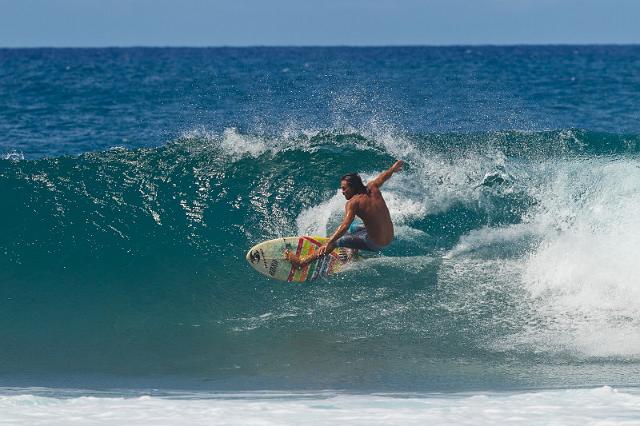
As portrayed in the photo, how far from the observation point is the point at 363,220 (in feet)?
30.3

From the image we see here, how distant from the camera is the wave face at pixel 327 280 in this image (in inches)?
305

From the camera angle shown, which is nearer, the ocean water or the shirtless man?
the ocean water

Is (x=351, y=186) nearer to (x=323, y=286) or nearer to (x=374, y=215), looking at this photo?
(x=374, y=215)

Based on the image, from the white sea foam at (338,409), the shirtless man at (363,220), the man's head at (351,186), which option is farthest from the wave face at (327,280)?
the man's head at (351,186)

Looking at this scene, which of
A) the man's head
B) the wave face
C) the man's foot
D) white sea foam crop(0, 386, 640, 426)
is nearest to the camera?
white sea foam crop(0, 386, 640, 426)

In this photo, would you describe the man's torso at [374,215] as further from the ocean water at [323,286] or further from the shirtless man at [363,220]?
the ocean water at [323,286]

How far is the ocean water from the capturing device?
6.70 metres

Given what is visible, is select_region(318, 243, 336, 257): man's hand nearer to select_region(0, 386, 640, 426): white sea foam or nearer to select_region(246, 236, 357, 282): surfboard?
select_region(246, 236, 357, 282): surfboard

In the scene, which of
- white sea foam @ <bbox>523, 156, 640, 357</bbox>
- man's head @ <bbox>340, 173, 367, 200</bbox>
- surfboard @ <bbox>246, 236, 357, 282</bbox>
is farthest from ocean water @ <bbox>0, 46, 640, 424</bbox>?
man's head @ <bbox>340, 173, 367, 200</bbox>

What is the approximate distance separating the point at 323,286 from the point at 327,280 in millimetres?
109

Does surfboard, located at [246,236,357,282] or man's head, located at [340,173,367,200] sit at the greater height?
man's head, located at [340,173,367,200]

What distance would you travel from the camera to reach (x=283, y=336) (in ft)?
27.4

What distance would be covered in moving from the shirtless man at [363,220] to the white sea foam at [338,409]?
2.79 meters

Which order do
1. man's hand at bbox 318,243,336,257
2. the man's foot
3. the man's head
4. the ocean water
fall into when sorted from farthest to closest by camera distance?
1. the man's foot
2. man's hand at bbox 318,243,336,257
3. the man's head
4. the ocean water
